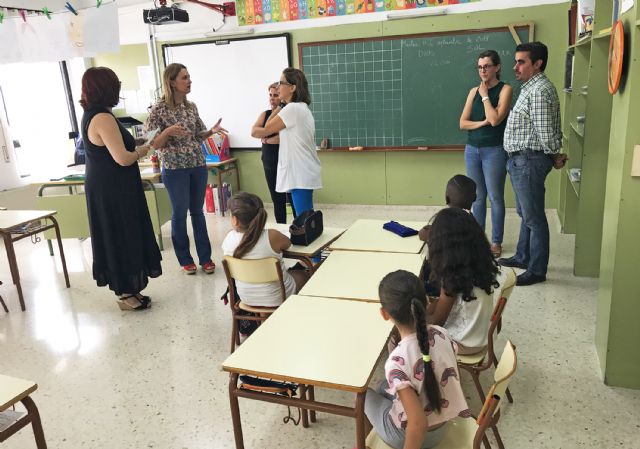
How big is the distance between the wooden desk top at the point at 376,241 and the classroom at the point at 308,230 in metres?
0.02

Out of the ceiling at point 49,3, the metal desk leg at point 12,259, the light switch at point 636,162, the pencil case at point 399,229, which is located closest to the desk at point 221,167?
the ceiling at point 49,3

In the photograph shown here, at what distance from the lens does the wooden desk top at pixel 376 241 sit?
8.76ft

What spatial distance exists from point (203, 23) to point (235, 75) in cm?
69

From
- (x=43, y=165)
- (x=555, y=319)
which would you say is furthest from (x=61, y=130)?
(x=555, y=319)

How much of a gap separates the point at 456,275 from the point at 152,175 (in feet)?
12.1

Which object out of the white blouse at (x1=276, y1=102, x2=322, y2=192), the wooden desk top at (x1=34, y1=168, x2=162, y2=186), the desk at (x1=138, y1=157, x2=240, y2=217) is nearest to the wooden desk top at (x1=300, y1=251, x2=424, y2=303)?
the white blouse at (x1=276, y1=102, x2=322, y2=192)

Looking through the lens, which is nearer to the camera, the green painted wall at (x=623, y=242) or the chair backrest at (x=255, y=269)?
the green painted wall at (x=623, y=242)

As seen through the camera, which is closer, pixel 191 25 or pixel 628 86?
pixel 628 86

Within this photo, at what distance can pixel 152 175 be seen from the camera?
15.9ft

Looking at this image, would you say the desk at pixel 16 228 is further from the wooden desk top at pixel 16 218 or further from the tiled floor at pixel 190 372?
the tiled floor at pixel 190 372

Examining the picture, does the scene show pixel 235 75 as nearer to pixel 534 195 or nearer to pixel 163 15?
pixel 163 15

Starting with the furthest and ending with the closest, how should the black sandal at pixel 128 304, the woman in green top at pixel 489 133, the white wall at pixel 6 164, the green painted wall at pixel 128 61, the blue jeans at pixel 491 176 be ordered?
1. the green painted wall at pixel 128 61
2. the white wall at pixel 6 164
3. the blue jeans at pixel 491 176
4. the woman in green top at pixel 489 133
5. the black sandal at pixel 128 304

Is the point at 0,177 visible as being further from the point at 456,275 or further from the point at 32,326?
the point at 456,275

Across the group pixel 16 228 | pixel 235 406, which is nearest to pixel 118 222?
pixel 16 228
